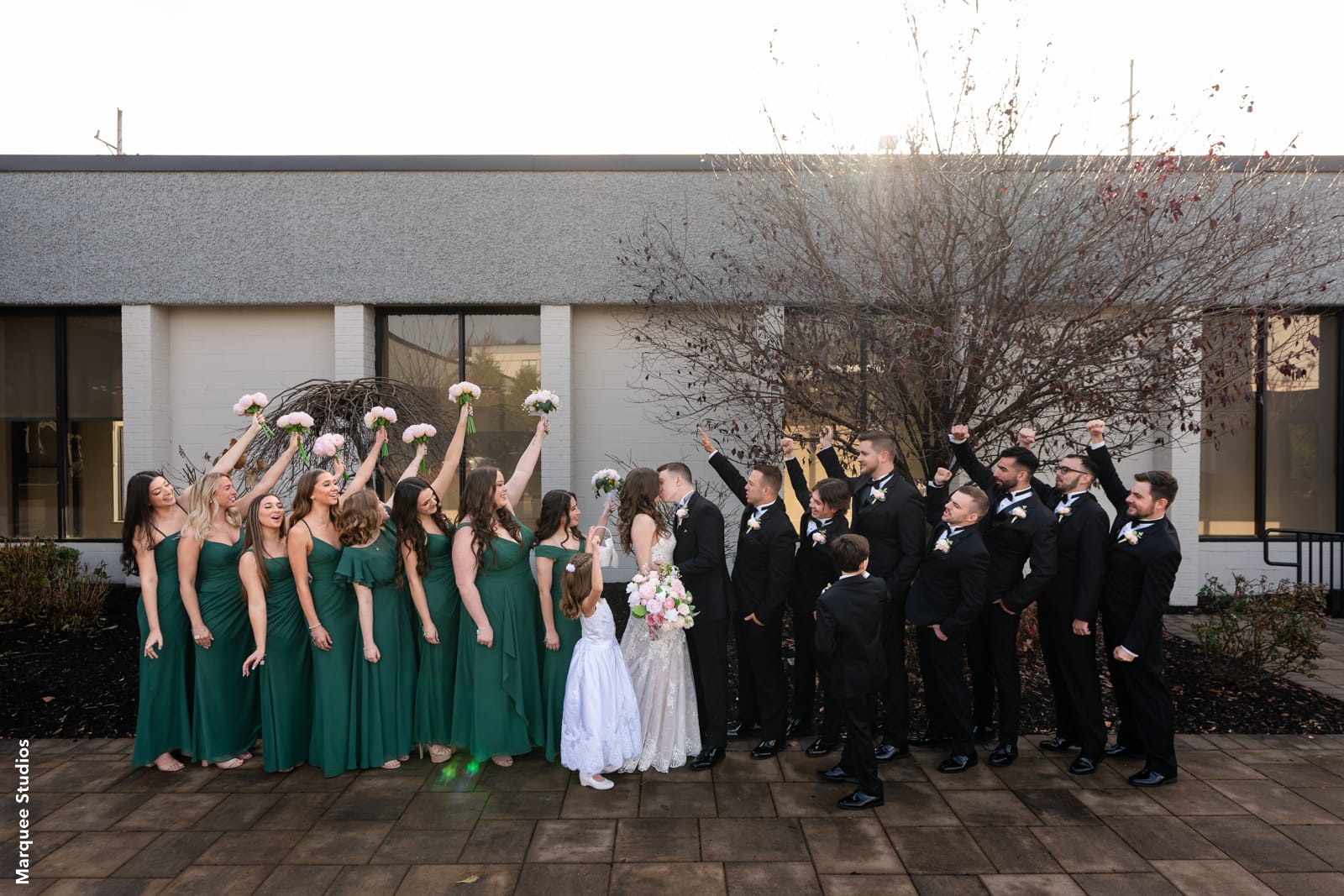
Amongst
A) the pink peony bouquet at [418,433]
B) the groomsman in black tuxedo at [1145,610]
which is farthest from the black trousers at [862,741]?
the pink peony bouquet at [418,433]

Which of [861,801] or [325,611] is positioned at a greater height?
[325,611]

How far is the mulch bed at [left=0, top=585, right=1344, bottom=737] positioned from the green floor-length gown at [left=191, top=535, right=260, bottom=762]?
3.98 feet

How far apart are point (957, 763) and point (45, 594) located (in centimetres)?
886

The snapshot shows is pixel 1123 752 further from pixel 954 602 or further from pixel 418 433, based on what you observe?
pixel 418 433

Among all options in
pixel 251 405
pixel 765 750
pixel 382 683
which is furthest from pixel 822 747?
pixel 251 405

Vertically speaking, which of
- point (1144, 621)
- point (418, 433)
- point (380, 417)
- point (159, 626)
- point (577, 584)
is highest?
point (380, 417)

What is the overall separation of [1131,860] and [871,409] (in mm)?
3596

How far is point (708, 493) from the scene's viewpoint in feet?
30.9

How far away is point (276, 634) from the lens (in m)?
5.04

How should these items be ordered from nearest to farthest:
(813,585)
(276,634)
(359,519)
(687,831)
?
(687,831) → (359,519) → (276,634) → (813,585)

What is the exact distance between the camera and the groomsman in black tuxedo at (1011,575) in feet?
16.4

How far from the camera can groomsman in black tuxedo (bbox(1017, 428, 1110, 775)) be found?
500 centimetres

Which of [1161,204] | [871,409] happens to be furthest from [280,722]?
[1161,204]

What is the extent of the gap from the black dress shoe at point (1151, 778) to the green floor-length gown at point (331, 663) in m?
4.83
